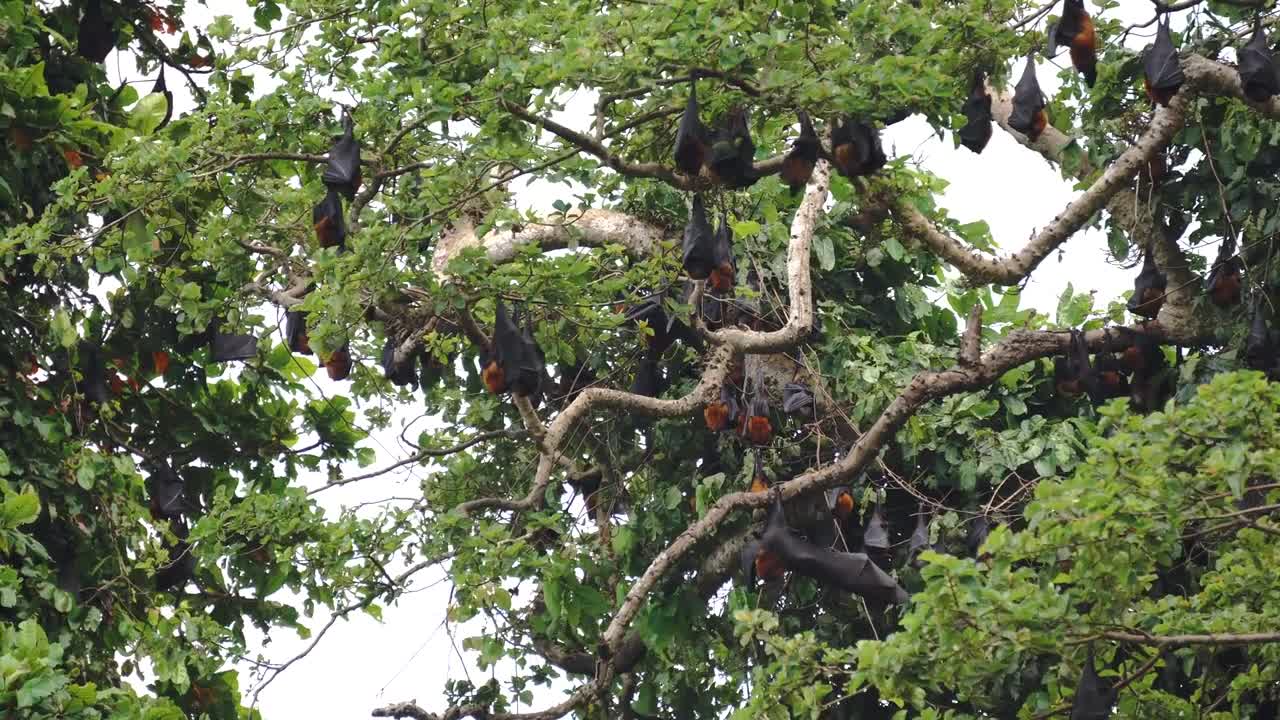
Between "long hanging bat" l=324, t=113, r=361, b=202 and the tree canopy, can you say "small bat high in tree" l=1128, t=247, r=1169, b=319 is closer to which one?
the tree canopy

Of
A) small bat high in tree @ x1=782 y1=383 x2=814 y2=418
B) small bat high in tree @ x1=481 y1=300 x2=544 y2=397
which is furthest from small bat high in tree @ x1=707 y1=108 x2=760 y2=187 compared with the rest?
small bat high in tree @ x1=782 y1=383 x2=814 y2=418

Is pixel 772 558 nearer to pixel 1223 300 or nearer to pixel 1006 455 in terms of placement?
pixel 1006 455

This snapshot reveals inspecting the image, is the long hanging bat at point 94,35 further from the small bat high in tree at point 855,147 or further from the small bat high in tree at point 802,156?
the small bat high in tree at point 855,147

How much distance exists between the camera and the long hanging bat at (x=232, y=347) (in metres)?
10.0

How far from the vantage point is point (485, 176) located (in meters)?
9.16

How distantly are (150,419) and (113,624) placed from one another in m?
1.88

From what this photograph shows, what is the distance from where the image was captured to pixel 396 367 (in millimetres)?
11453

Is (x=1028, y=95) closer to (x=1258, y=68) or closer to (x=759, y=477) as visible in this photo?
(x=1258, y=68)

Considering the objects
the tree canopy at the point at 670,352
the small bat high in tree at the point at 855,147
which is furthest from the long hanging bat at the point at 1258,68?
the small bat high in tree at the point at 855,147

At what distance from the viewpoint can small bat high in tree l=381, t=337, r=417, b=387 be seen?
11352mm

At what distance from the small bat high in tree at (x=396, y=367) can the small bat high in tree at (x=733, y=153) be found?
3435 millimetres

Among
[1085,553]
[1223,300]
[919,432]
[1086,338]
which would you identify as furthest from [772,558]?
[1085,553]

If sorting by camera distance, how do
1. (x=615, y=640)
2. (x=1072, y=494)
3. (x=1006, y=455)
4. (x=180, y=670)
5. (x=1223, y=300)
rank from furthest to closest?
(x=1006, y=455) → (x=1223, y=300) → (x=615, y=640) → (x=180, y=670) → (x=1072, y=494)

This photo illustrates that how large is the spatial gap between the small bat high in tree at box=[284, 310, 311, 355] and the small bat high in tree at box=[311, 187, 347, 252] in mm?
1655
